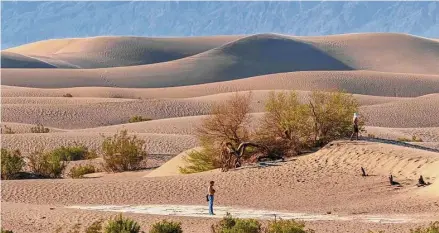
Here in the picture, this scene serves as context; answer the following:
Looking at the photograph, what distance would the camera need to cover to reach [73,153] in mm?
37875

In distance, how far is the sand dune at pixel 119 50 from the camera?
5531 inches

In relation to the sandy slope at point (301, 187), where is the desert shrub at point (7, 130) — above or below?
above

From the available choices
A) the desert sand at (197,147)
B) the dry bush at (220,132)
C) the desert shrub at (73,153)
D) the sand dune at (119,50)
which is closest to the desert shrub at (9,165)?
the desert sand at (197,147)

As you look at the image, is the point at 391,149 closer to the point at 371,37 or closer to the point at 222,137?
the point at 222,137

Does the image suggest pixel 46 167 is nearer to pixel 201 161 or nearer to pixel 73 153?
pixel 201 161

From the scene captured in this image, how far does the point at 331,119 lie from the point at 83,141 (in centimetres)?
1514

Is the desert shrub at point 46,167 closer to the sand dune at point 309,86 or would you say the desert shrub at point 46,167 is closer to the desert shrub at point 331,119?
the desert shrub at point 331,119

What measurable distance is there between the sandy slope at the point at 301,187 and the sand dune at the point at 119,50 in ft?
343

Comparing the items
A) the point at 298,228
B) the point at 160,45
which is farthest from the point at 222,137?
the point at 160,45

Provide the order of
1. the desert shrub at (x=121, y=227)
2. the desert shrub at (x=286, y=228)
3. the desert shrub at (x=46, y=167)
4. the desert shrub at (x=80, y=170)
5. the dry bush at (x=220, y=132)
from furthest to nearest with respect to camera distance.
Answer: the desert shrub at (x=80, y=170) → the desert shrub at (x=46, y=167) → the dry bush at (x=220, y=132) → the desert shrub at (x=121, y=227) → the desert shrub at (x=286, y=228)

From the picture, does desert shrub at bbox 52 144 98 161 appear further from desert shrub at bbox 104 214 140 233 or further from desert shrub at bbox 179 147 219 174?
desert shrub at bbox 104 214 140 233

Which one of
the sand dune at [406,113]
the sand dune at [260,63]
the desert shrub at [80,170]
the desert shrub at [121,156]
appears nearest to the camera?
the desert shrub at [80,170]

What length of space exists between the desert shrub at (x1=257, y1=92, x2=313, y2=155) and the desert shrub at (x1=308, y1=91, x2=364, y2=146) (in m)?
0.23

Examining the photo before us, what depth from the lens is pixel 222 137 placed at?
97.3ft
